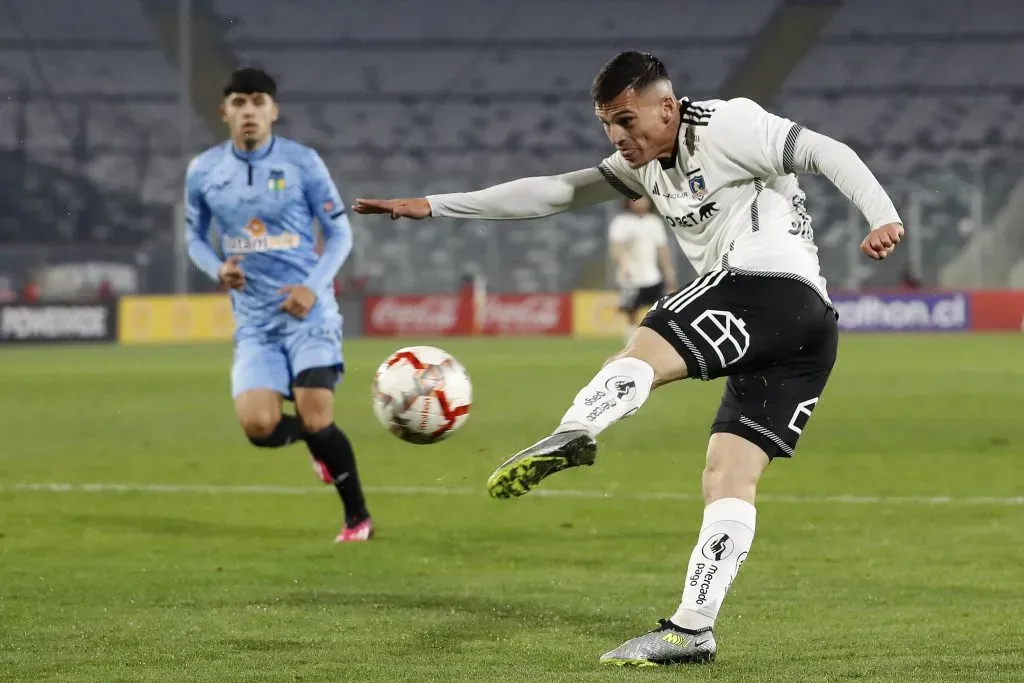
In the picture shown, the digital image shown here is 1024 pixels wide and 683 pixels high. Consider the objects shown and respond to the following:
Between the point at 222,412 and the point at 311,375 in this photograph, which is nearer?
the point at 311,375

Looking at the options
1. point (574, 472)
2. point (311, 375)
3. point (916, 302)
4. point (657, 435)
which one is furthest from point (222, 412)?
point (916, 302)

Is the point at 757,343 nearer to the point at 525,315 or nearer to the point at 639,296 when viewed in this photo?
the point at 639,296

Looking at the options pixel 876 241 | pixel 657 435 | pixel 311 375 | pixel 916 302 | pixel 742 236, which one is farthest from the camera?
pixel 916 302

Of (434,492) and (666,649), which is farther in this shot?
(434,492)

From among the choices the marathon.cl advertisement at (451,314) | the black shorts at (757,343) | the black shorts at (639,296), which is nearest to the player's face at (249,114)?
the black shorts at (757,343)

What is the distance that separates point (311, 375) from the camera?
8070 millimetres

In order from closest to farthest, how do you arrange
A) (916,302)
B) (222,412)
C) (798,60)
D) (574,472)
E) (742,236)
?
(742,236) < (574,472) < (222,412) < (916,302) < (798,60)

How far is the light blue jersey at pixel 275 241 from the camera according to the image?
8.18 meters

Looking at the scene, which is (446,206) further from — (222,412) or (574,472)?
(222,412)

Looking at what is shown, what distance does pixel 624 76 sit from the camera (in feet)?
16.0

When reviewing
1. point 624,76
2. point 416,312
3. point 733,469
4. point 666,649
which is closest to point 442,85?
point 416,312

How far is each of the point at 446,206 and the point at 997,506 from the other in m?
4.62

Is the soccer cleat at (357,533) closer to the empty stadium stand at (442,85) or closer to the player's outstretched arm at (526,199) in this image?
the player's outstretched arm at (526,199)

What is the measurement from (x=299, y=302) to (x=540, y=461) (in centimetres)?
383
